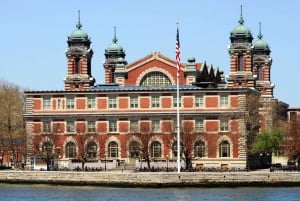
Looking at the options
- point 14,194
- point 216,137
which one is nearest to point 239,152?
point 216,137

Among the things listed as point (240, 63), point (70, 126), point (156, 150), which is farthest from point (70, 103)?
point (240, 63)

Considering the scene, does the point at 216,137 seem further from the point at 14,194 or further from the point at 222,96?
the point at 14,194

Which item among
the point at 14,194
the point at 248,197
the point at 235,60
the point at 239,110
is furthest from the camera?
the point at 235,60

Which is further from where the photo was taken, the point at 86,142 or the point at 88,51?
the point at 88,51

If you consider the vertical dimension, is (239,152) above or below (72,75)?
below

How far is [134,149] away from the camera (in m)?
120

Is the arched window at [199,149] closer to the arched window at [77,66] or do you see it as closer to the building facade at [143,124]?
the building facade at [143,124]

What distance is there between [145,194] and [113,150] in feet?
126

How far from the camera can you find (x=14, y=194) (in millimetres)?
86500

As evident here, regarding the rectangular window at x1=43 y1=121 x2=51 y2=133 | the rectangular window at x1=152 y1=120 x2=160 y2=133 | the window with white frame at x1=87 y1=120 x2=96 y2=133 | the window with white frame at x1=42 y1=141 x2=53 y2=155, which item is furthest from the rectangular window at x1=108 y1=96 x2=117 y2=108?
the window with white frame at x1=42 y1=141 x2=53 y2=155

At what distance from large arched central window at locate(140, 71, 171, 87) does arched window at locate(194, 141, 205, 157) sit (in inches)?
679

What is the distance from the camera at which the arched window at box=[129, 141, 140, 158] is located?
392ft

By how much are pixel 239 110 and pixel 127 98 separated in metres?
14.5

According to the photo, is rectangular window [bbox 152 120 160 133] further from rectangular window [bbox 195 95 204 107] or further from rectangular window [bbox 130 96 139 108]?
rectangular window [bbox 195 95 204 107]
